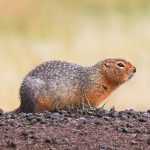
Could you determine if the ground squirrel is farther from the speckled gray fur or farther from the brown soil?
the brown soil

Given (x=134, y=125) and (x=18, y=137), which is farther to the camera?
(x=134, y=125)

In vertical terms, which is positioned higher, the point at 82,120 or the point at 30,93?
the point at 30,93

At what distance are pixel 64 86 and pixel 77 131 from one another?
2.15 meters

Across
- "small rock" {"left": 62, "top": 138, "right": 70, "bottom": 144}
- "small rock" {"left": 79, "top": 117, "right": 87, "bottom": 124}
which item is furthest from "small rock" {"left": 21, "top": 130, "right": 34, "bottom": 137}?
"small rock" {"left": 79, "top": 117, "right": 87, "bottom": 124}

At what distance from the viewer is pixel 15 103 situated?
39.7 feet

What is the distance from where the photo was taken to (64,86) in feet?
31.7

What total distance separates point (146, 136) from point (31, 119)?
1.28 meters

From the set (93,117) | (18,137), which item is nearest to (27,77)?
(93,117)

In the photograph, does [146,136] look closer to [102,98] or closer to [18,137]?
[18,137]

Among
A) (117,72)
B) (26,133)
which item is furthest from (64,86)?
(26,133)

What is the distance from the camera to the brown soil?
7.07 m

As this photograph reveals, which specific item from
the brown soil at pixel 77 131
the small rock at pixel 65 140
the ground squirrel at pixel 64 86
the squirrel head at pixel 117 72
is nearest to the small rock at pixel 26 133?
the brown soil at pixel 77 131

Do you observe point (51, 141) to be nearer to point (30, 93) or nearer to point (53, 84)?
point (30, 93)

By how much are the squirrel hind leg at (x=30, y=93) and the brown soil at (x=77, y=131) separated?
0.86m
